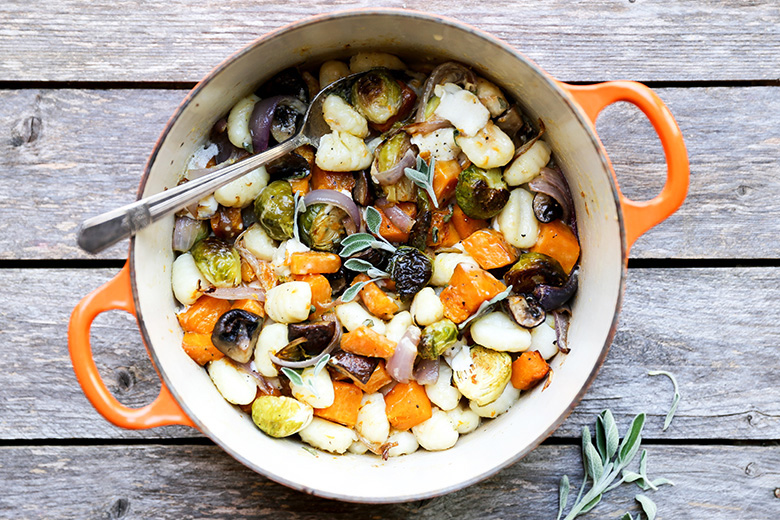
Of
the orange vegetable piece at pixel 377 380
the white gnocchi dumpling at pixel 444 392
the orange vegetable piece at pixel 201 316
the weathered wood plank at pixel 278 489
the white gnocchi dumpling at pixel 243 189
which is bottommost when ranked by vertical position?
the weathered wood plank at pixel 278 489

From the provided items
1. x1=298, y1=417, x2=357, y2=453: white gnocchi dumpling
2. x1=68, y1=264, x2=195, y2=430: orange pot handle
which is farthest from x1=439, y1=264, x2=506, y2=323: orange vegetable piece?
x1=68, y1=264, x2=195, y2=430: orange pot handle

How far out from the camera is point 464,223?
1822mm

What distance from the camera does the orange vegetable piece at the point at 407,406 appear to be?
5.74 feet

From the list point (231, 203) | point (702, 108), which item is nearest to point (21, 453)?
point (231, 203)

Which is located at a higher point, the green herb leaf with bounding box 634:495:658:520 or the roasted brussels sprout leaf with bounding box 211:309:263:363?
the roasted brussels sprout leaf with bounding box 211:309:263:363

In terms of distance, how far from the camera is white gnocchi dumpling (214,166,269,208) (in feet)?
5.60

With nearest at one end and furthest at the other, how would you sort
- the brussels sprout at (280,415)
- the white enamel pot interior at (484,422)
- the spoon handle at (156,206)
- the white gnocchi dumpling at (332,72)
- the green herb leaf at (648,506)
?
the spoon handle at (156,206), the white enamel pot interior at (484,422), the brussels sprout at (280,415), the white gnocchi dumpling at (332,72), the green herb leaf at (648,506)

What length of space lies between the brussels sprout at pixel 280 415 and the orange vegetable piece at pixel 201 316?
0.86 ft

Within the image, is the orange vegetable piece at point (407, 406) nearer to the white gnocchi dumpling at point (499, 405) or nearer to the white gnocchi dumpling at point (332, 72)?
the white gnocchi dumpling at point (499, 405)

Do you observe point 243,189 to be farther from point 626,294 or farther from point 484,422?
point 626,294

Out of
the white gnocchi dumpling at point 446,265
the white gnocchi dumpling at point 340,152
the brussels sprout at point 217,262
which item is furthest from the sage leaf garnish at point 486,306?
the brussels sprout at point 217,262

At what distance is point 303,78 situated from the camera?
1787 mm

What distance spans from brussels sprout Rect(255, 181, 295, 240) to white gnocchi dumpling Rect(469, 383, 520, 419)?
75cm

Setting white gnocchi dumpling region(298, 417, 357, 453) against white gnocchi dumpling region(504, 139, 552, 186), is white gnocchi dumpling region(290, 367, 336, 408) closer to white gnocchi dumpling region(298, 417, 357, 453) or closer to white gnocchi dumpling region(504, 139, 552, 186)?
white gnocchi dumpling region(298, 417, 357, 453)
